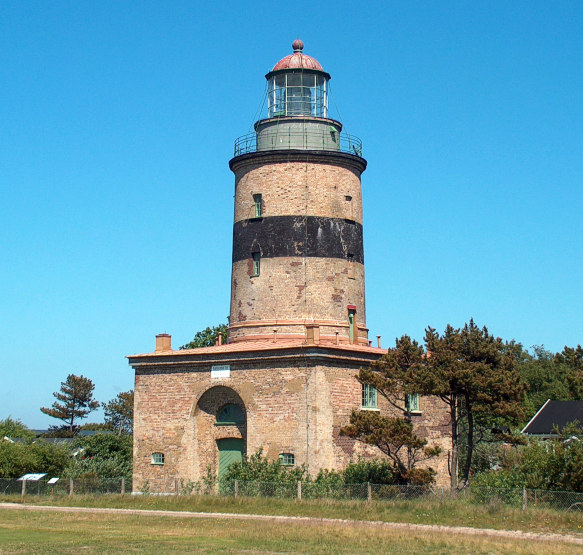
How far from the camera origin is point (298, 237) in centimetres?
3484

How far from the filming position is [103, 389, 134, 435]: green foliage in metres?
82.1

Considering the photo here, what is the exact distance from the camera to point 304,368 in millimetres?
Result: 31453

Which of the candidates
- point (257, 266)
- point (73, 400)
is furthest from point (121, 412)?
point (257, 266)

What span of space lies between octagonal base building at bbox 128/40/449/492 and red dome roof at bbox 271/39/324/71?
5 centimetres

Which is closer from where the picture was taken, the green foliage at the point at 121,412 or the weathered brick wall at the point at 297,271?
the weathered brick wall at the point at 297,271

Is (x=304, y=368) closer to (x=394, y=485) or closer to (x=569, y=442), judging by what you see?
(x=394, y=485)

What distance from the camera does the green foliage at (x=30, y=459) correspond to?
34.7 metres

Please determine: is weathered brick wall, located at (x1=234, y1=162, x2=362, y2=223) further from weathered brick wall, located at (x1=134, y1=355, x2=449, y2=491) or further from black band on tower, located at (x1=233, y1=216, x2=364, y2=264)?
weathered brick wall, located at (x1=134, y1=355, x2=449, y2=491)

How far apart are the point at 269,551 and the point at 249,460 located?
40.7 ft

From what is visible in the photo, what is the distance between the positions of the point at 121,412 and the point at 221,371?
170 ft

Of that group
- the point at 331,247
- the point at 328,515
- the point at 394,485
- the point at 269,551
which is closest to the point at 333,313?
the point at 331,247

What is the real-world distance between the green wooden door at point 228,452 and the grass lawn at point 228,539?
8.12m

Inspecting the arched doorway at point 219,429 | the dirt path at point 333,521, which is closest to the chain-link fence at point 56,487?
the dirt path at point 333,521

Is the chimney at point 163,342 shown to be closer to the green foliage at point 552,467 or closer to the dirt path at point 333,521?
the dirt path at point 333,521
